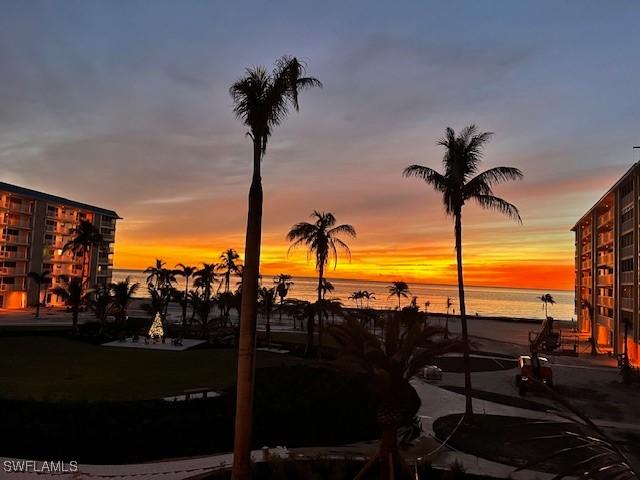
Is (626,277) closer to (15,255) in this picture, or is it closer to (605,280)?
(605,280)

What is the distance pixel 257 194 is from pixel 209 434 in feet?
34.1

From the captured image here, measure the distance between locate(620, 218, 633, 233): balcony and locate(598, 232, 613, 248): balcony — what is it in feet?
20.9

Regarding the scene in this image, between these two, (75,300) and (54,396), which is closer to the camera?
(54,396)

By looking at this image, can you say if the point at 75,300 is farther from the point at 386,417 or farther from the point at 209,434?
the point at 386,417

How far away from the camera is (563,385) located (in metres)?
33.9

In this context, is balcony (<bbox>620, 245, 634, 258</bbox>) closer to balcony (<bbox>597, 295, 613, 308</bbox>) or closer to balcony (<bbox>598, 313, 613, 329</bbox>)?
balcony (<bbox>597, 295, 613, 308</bbox>)

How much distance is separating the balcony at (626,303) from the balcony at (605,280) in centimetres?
729

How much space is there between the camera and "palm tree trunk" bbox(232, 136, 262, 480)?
10336mm

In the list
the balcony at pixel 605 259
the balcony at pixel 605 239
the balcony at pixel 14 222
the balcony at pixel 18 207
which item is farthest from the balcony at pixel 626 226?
the balcony at pixel 14 222

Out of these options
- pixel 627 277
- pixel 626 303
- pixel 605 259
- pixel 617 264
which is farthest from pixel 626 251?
pixel 605 259

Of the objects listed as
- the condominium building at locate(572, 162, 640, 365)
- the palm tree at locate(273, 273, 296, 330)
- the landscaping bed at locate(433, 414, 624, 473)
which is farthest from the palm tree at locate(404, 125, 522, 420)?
the palm tree at locate(273, 273, 296, 330)

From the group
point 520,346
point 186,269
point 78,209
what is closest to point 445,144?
point 520,346

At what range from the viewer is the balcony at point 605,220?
195 ft

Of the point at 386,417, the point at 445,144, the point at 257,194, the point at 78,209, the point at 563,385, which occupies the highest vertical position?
the point at 78,209
